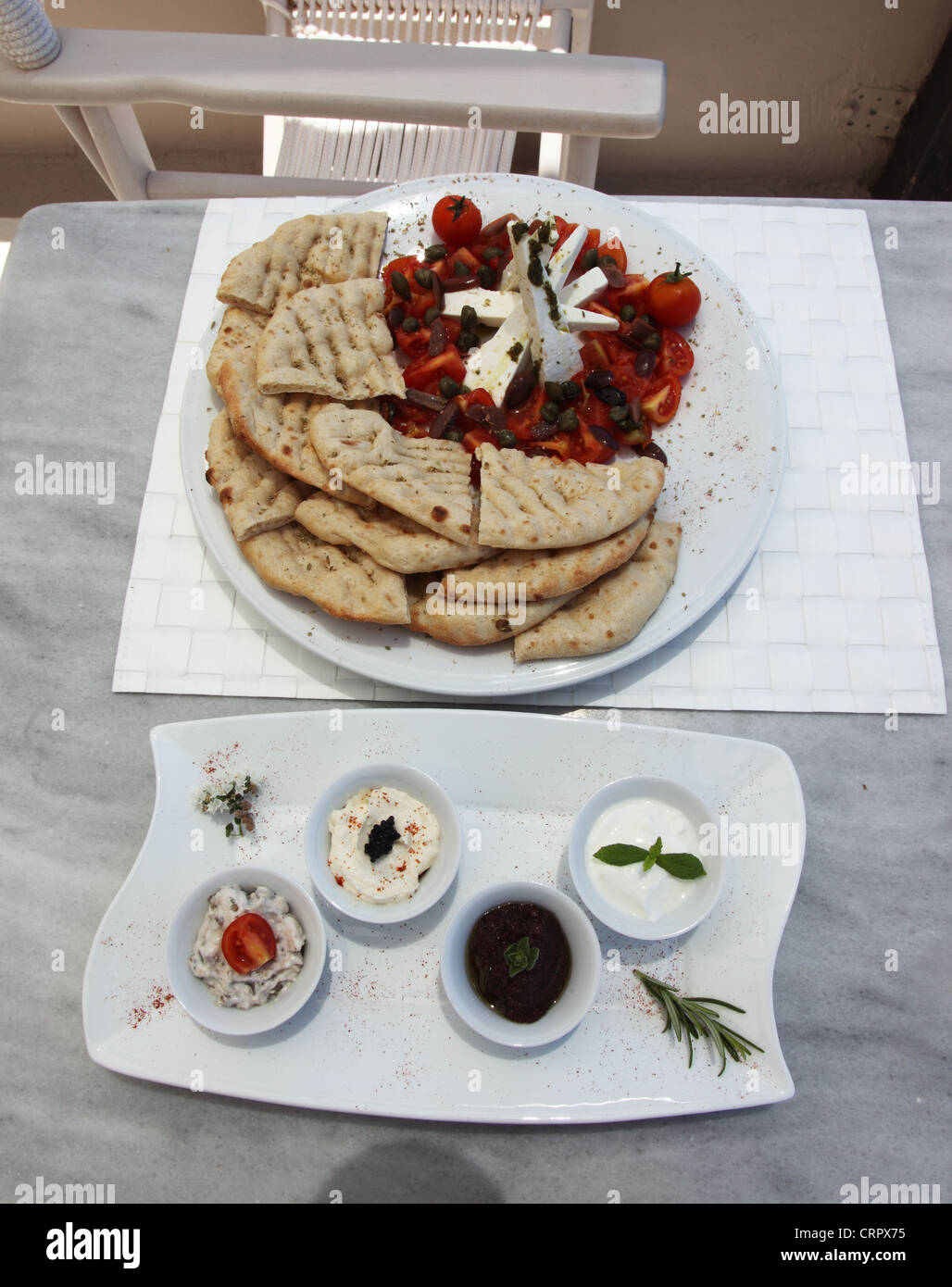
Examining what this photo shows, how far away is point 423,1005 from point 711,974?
945mm

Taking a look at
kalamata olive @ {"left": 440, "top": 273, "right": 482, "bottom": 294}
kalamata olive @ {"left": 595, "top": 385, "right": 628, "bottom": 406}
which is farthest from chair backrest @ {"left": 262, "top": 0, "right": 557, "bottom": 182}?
kalamata olive @ {"left": 595, "top": 385, "right": 628, "bottom": 406}

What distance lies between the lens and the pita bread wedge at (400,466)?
3053 millimetres

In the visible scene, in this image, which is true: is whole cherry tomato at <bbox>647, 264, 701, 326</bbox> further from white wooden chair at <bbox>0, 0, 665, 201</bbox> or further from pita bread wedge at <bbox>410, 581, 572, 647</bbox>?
pita bread wedge at <bbox>410, 581, 572, 647</bbox>

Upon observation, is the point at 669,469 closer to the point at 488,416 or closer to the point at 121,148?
the point at 488,416

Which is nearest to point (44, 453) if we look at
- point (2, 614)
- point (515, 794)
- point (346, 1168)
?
point (2, 614)

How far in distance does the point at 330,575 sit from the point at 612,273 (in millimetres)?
1802

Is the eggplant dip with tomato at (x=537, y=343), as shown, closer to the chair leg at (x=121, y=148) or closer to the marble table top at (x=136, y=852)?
the marble table top at (x=136, y=852)

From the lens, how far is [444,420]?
348cm

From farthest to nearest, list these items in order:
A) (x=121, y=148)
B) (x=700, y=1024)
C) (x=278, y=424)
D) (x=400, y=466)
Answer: (x=121, y=148), (x=278, y=424), (x=400, y=466), (x=700, y=1024)

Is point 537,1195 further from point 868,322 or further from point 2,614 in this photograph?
point 868,322

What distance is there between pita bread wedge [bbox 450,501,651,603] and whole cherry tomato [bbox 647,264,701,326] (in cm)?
110

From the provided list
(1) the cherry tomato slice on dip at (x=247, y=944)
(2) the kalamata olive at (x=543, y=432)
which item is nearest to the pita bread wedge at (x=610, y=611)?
(2) the kalamata olive at (x=543, y=432)

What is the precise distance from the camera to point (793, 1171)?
278cm

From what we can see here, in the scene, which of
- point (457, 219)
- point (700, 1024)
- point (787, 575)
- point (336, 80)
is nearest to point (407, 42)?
point (336, 80)
